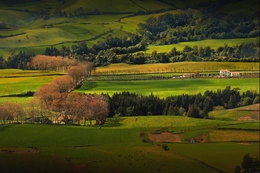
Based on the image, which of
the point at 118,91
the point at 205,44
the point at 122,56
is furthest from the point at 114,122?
the point at 205,44

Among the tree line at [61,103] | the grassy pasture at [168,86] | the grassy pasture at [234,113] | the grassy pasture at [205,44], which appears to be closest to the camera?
the tree line at [61,103]

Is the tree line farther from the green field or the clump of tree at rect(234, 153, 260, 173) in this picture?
the clump of tree at rect(234, 153, 260, 173)

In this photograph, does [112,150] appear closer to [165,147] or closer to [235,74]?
[165,147]

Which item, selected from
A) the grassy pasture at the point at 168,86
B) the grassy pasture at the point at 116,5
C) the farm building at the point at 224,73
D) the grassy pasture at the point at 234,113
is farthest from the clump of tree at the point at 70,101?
the farm building at the point at 224,73

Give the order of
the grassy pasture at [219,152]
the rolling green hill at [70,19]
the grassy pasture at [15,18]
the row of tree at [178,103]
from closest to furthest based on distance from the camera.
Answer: the grassy pasture at [219,152] < the grassy pasture at [15,18] < the row of tree at [178,103] < the rolling green hill at [70,19]

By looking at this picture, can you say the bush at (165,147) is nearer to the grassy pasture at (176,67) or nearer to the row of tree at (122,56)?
the grassy pasture at (176,67)

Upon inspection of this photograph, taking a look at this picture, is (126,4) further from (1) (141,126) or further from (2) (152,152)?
(2) (152,152)

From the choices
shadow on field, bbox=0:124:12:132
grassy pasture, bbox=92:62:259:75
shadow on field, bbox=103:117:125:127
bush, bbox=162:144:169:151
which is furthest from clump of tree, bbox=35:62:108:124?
bush, bbox=162:144:169:151

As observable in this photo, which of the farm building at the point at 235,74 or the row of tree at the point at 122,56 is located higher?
the row of tree at the point at 122,56
